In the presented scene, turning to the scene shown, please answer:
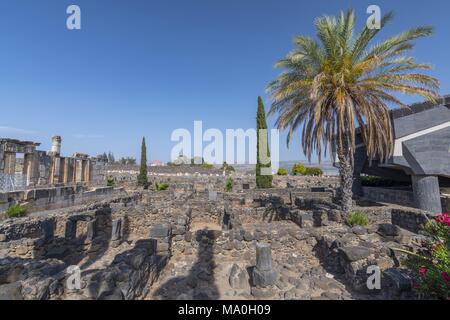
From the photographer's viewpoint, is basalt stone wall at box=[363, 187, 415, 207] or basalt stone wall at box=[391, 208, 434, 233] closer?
basalt stone wall at box=[391, 208, 434, 233]

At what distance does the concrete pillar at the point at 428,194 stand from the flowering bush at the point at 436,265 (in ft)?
34.9

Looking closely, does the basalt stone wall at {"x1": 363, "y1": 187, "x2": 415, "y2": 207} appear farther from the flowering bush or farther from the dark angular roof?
the flowering bush

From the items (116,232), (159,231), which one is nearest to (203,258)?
(159,231)

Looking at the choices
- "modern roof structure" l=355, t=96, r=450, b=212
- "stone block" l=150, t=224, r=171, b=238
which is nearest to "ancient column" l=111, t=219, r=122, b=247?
"stone block" l=150, t=224, r=171, b=238

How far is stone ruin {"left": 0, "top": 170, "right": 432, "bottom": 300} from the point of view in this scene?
4.82 meters

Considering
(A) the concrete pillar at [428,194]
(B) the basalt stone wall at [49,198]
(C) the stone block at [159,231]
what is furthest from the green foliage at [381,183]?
(B) the basalt stone wall at [49,198]

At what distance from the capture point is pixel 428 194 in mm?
12953

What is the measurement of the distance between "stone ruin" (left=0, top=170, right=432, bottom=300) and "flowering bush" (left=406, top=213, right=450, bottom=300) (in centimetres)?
46

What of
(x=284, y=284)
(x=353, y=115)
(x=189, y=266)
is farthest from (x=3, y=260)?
(x=353, y=115)

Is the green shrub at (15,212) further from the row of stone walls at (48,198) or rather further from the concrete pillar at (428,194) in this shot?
the concrete pillar at (428,194)

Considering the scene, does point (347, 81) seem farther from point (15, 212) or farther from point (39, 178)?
point (39, 178)

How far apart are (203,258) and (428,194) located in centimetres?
1418

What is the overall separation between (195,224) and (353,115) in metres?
10.2

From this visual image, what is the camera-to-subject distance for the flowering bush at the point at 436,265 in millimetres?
3961
